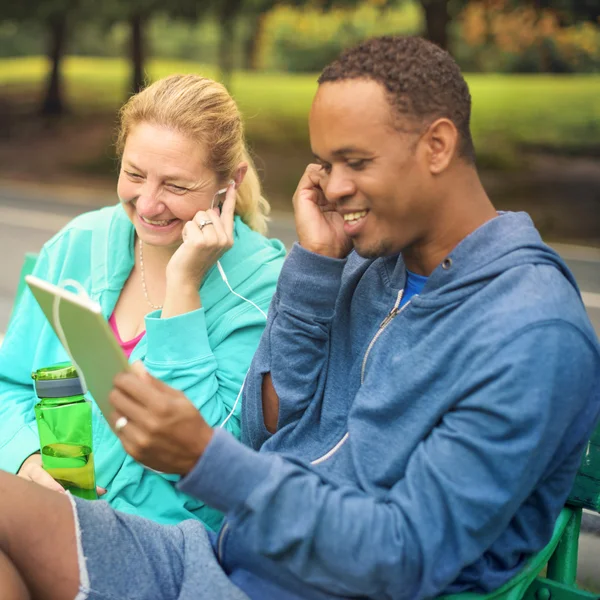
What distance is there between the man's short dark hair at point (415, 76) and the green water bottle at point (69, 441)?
1034 mm

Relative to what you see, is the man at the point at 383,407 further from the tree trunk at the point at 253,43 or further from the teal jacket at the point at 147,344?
the tree trunk at the point at 253,43

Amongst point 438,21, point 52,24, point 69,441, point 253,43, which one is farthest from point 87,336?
point 52,24

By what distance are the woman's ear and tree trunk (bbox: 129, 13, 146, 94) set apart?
10714 mm

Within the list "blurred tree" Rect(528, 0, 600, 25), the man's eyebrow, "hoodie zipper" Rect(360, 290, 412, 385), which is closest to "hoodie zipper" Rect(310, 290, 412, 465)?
"hoodie zipper" Rect(360, 290, 412, 385)

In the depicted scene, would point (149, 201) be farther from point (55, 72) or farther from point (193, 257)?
point (55, 72)

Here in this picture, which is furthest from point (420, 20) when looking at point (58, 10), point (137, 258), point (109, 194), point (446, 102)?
point (446, 102)

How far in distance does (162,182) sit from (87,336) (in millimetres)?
955

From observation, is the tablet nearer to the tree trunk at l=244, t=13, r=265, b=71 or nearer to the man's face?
the man's face

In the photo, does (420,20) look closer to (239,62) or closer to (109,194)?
(239,62)

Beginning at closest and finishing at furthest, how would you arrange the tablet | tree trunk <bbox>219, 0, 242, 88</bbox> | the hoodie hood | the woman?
the tablet, the hoodie hood, the woman, tree trunk <bbox>219, 0, 242, 88</bbox>

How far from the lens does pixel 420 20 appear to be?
1016cm

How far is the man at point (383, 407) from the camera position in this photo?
164 cm

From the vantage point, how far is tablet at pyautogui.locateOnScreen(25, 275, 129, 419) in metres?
1.62

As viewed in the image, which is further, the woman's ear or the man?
the woman's ear
